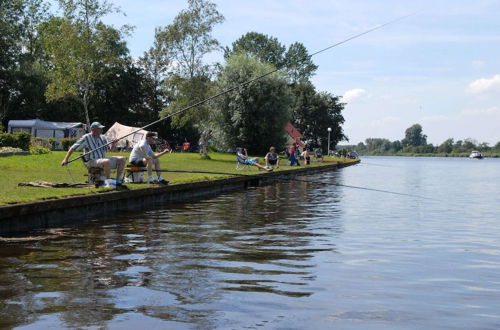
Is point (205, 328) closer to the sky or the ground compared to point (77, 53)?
closer to the ground

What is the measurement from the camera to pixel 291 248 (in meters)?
9.27

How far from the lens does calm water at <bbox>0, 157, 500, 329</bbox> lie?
5359mm

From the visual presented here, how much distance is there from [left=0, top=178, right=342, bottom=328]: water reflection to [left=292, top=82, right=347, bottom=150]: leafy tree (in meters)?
87.6

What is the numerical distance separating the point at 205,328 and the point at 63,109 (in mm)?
66649

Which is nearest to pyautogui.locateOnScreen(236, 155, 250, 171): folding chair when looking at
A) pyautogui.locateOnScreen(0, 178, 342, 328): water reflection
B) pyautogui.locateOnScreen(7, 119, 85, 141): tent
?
pyautogui.locateOnScreen(0, 178, 342, 328): water reflection

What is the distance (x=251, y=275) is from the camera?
7090 mm

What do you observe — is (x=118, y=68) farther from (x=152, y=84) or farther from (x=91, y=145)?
(x=91, y=145)

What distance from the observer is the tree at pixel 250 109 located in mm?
52406

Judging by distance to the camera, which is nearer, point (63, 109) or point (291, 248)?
point (291, 248)

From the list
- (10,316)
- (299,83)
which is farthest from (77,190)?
(299,83)

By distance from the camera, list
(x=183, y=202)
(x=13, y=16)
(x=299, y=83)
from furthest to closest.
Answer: (x=299, y=83) → (x=13, y=16) → (x=183, y=202)

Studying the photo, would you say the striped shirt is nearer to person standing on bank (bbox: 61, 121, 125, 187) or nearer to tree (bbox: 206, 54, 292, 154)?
person standing on bank (bbox: 61, 121, 125, 187)

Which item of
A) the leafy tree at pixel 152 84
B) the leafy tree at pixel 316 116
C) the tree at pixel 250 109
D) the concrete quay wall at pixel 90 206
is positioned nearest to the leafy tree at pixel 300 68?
the leafy tree at pixel 316 116

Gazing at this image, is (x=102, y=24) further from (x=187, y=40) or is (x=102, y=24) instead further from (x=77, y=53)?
(x=187, y=40)
